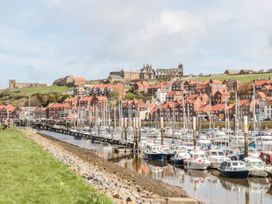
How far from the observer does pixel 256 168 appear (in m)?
47.3

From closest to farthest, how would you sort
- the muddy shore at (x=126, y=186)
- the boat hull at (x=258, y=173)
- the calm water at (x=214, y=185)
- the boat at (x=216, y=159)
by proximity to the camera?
the muddy shore at (x=126, y=186), the calm water at (x=214, y=185), the boat hull at (x=258, y=173), the boat at (x=216, y=159)

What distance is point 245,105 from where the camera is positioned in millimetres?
168000

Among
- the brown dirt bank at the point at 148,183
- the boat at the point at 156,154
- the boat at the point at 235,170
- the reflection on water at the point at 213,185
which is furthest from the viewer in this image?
the boat at the point at 156,154

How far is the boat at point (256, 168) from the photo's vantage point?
47.1 meters

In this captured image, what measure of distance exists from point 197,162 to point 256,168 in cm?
933

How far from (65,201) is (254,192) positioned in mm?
24782

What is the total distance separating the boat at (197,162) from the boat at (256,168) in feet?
24.8

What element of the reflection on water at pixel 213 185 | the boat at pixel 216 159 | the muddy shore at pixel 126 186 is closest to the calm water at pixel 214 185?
the reflection on water at pixel 213 185

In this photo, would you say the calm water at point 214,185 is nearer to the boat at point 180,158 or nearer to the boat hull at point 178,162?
the boat hull at point 178,162

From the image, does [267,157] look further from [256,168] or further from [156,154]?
[156,154]

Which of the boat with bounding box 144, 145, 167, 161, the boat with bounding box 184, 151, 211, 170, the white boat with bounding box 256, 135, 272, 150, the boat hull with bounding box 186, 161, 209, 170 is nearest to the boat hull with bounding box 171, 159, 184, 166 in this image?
the boat with bounding box 184, 151, 211, 170

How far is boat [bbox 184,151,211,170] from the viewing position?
5509 cm

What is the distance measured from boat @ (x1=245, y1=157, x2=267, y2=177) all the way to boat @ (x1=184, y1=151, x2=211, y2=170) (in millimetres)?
7556

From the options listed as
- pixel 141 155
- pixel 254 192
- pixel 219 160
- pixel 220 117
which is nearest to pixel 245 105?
pixel 220 117
